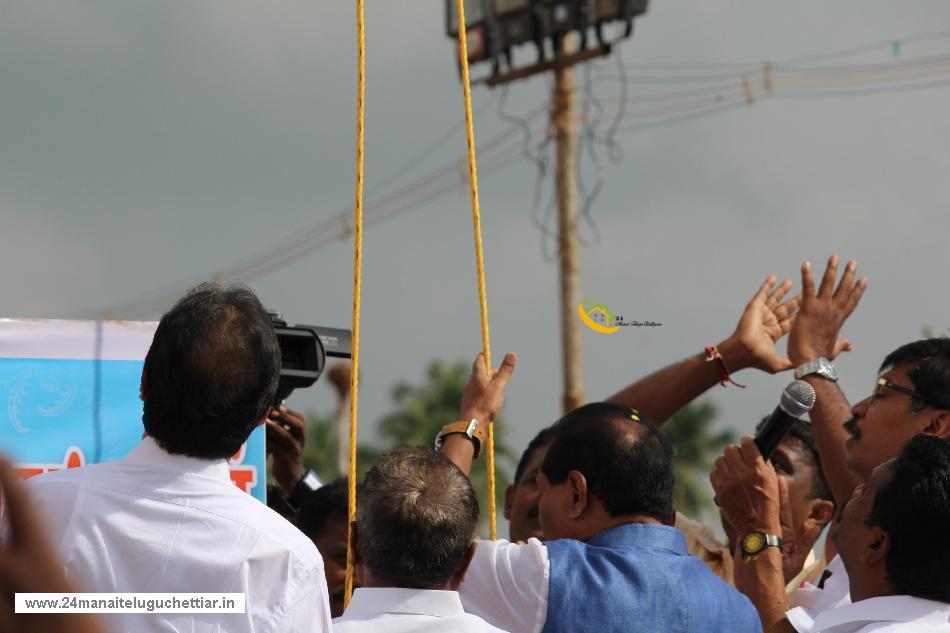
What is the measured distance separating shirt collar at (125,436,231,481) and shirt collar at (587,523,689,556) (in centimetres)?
110

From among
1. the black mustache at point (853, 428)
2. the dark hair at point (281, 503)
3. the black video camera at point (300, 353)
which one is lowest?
the dark hair at point (281, 503)

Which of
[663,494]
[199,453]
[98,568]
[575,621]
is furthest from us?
[663,494]

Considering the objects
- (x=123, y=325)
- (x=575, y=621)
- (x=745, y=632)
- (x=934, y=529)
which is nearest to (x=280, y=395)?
(x=123, y=325)

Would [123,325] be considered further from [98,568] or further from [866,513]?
[866,513]

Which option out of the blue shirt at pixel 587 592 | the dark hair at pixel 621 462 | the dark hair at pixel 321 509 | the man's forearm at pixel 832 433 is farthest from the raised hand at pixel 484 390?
the dark hair at pixel 321 509

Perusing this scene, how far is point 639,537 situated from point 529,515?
0.97 meters

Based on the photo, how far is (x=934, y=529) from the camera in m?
2.87

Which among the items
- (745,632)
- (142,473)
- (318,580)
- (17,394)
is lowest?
(745,632)

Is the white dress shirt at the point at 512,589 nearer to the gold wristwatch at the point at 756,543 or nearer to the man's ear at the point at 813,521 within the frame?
the gold wristwatch at the point at 756,543

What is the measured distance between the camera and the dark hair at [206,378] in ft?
8.25

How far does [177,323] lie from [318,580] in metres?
0.59

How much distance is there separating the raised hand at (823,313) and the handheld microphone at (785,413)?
685 millimetres

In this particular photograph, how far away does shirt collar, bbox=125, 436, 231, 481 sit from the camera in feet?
8.31

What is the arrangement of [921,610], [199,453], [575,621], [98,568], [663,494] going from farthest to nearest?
[663,494] → [575,621] → [921,610] → [199,453] → [98,568]
